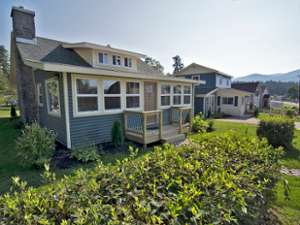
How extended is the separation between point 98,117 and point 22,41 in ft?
21.1

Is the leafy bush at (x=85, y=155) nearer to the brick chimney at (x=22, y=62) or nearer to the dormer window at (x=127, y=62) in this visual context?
the brick chimney at (x=22, y=62)


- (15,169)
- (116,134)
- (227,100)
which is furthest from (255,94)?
(15,169)

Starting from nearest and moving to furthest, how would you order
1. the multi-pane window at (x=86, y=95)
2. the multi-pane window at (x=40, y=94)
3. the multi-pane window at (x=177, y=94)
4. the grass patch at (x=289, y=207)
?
the grass patch at (x=289, y=207), the multi-pane window at (x=86, y=95), the multi-pane window at (x=40, y=94), the multi-pane window at (x=177, y=94)

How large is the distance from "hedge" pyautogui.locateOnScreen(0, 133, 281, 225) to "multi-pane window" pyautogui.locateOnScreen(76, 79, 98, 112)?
5.31 metres

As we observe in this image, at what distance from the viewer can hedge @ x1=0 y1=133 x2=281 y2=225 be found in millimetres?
1271

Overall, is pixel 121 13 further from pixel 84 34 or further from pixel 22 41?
pixel 22 41

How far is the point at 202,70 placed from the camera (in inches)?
812

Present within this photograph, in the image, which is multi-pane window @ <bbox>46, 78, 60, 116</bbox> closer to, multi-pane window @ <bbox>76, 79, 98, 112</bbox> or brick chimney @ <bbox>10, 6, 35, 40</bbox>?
multi-pane window @ <bbox>76, 79, 98, 112</bbox>

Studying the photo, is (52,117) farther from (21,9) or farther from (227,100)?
(227,100)

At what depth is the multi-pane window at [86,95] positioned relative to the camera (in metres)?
6.69

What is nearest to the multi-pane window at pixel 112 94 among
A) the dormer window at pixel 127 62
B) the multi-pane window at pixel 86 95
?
the multi-pane window at pixel 86 95

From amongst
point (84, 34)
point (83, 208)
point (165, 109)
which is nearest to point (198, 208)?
point (83, 208)

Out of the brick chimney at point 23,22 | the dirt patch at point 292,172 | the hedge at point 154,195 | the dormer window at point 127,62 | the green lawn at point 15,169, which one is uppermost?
the brick chimney at point 23,22

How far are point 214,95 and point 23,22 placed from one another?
1849 cm
